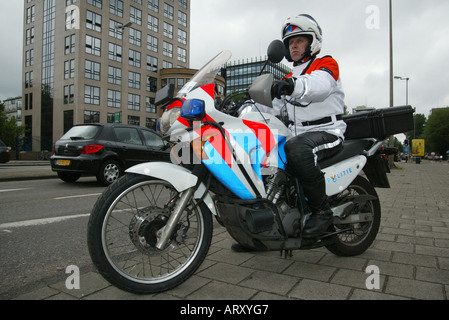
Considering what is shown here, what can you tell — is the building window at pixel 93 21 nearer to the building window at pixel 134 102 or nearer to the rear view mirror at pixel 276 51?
the building window at pixel 134 102

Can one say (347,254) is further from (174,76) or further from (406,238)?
(174,76)

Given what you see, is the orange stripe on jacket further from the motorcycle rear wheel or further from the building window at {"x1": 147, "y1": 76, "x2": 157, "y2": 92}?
the building window at {"x1": 147, "y1": 76, "x2": 157, "y2": 92}

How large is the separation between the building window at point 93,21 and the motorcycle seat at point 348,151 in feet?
146

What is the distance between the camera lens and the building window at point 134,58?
151 ft

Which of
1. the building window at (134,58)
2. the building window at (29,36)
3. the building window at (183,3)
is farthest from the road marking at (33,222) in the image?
the building window at (183,3)

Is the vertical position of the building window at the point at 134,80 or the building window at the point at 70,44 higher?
the building window at the point at 70,44

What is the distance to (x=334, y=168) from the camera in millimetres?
2816

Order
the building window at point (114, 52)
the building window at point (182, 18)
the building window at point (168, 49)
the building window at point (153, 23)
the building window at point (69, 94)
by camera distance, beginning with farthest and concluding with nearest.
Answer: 1. the building window at point (182, 18)
2. the building window at point (168, 49)
3. the building window at point (153, 23)
4. the building window at point (114, 52)
5. the building window at point (69, 94)

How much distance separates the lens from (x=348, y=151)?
2939mm

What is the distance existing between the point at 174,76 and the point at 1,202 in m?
45.2

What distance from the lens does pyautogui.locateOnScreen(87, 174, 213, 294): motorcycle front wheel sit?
2010 millimetres

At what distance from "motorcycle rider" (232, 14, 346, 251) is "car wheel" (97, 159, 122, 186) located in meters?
6.19

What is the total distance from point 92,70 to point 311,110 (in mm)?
43595

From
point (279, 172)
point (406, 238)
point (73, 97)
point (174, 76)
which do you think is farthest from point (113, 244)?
point (174, 76)
